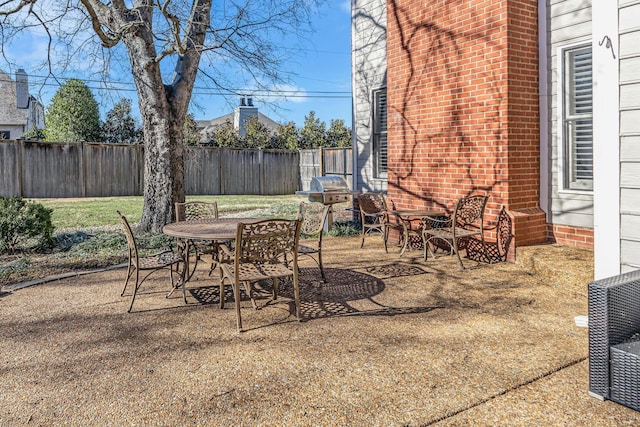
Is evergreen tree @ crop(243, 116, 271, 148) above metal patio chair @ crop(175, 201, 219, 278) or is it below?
above

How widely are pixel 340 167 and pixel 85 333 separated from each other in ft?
44.6

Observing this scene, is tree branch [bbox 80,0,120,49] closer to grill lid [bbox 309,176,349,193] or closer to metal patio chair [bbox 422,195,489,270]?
grill lid [bbox 309,176,349,193]

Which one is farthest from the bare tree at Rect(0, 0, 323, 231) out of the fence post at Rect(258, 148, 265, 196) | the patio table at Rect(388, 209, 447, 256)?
the fence post at Rect(258, 148, 265, 196)

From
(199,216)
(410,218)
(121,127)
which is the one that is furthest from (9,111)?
(410,218)

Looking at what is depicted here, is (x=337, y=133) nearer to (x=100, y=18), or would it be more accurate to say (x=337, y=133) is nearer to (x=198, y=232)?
(x=100, y=18)

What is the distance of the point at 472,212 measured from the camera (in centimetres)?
649

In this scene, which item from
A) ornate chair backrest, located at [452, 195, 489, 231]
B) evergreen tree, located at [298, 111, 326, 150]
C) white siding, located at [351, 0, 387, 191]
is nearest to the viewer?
ornate chair backrest, located at [452, 195, 489, 231]

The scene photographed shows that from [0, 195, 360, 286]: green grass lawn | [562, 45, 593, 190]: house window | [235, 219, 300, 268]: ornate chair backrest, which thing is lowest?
[0, 195, 360, 286]: green grass lawn

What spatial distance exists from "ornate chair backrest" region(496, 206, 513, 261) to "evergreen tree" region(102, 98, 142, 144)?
19242mm

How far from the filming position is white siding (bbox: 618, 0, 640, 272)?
3.55 meters

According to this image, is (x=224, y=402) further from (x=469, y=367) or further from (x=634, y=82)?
(x=634, y=82)

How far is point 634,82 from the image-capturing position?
3.56m

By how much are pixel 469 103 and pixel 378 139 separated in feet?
10.1

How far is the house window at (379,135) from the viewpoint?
9.41m
